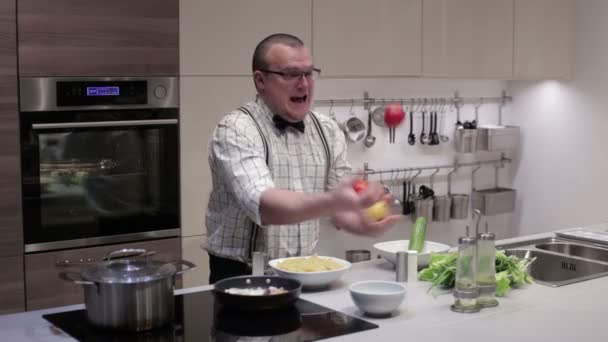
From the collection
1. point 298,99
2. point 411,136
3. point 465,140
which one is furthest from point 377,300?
point 465,140

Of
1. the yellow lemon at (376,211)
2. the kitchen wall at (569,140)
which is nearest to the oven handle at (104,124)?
the yellow lemon at (376,211)

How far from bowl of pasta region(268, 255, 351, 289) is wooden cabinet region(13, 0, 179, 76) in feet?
3.86

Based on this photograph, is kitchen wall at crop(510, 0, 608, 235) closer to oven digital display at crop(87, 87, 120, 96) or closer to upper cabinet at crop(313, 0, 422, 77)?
upper cabinet at crop(313, 0, 422, 77)

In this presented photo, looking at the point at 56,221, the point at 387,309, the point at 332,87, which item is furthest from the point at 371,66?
the point at 387,309

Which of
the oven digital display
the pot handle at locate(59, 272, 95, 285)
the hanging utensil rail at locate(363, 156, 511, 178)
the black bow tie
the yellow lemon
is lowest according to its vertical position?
the pot handle at locate(59, 272, 95, 285)

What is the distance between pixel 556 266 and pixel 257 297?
135cm

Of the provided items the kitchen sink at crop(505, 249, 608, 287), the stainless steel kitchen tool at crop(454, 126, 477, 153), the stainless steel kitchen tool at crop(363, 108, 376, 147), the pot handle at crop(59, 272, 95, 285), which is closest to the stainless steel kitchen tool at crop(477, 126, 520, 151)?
the stainless steel kitchen tool at crop(454, 126, 477, 153)

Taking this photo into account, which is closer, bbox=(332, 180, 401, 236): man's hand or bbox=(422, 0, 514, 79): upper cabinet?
bbox=(332, 180, 401, 236): man's hand

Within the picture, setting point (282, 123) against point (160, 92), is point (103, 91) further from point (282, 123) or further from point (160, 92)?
point (282, 123)

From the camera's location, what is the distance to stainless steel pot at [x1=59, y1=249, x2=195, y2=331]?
6.36ft

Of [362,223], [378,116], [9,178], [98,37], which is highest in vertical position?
[98,37]

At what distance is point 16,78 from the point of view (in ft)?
9.70

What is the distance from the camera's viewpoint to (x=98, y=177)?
3.23 m

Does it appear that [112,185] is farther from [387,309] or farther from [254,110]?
[387,309]
